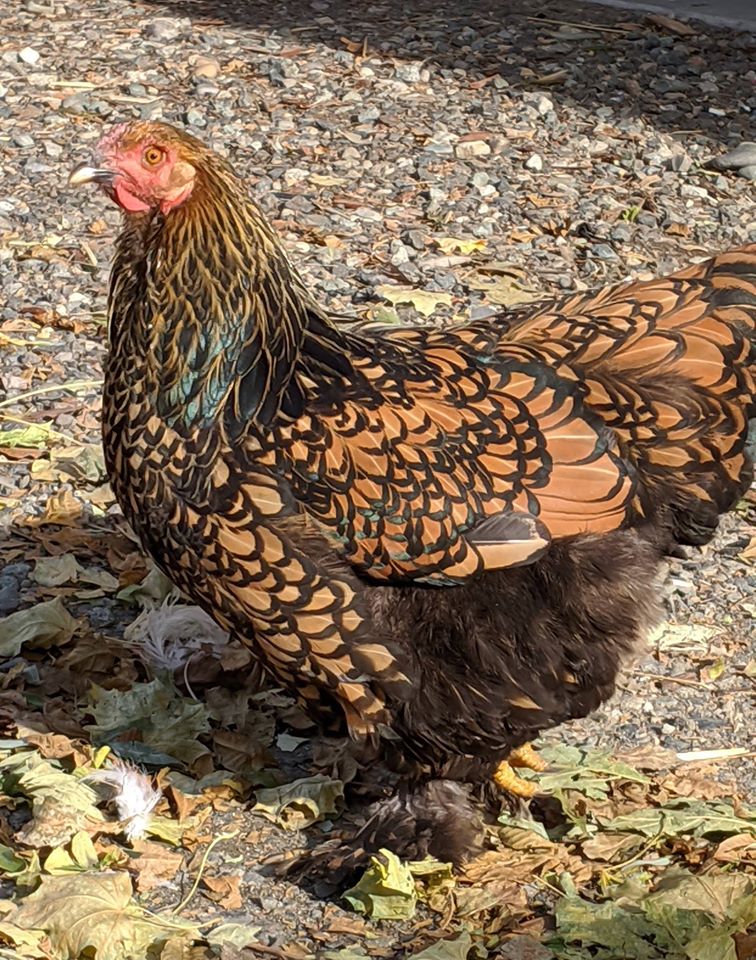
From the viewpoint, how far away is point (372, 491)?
3623 millimetres

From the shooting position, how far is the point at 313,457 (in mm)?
3604

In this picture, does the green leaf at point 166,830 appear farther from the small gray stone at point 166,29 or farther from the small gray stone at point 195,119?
the small gray stone at point 166,29

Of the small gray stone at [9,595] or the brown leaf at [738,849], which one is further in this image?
the small gray stone at [9,595]

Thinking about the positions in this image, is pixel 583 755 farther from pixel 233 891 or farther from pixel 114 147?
pixel 114 147

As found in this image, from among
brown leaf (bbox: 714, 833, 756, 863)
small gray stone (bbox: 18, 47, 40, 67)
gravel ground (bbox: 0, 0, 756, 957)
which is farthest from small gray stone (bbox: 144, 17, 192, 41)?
brown leaf (bbox: 714, 833, 756, 863)

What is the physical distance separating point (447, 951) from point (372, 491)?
1.08m

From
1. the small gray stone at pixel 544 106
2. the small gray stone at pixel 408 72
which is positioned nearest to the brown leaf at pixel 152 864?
the small gray stone at pixel 544 106

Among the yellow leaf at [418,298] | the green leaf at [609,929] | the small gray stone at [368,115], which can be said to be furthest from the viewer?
the small gray stone at [368,115]

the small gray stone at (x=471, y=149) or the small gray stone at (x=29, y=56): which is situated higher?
the small gray stone at (x=471, y=149)

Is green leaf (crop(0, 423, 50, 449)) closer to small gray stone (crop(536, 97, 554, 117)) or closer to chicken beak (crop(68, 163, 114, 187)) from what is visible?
chicken beak (crop(68, 163, 114, 187))

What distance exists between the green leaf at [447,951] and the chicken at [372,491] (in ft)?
1.19

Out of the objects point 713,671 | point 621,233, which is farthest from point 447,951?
point 621,233

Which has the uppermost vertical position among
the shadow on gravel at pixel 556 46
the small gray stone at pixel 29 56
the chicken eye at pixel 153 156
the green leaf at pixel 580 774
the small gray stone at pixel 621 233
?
the chicken eye at pixel 153 156

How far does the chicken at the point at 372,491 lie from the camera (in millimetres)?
3566
